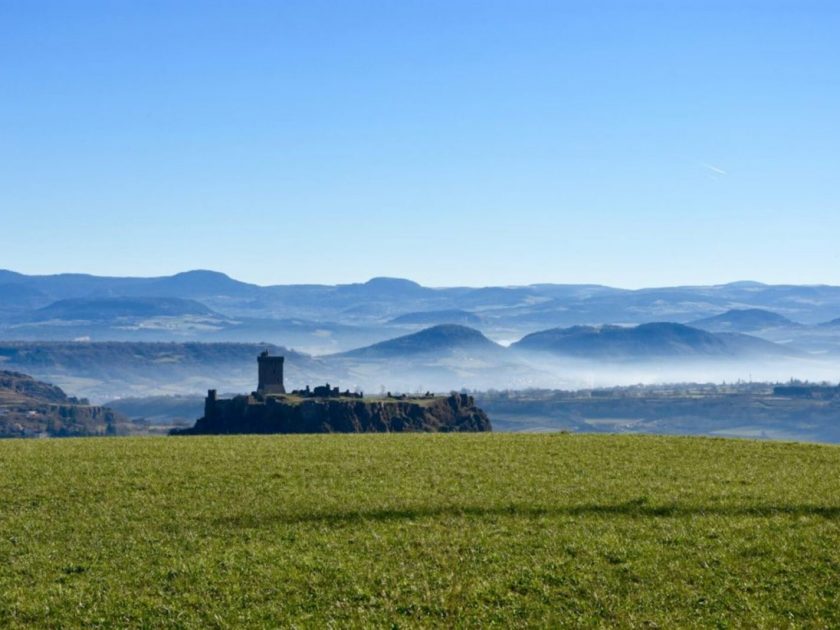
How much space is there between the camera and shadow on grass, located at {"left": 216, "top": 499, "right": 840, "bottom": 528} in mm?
30922

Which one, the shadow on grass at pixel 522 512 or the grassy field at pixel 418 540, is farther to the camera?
the shadow on grass at pixel 522 512

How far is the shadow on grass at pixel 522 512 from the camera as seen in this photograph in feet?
101

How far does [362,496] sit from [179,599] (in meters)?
9.82

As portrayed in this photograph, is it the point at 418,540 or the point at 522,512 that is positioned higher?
the point at 522,512

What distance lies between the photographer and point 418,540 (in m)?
28.6

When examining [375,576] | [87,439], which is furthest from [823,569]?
[87,439]

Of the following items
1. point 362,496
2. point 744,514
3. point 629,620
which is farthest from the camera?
point 362,496

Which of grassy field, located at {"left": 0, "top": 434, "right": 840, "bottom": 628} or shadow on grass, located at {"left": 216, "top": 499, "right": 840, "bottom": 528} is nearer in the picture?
grassy field, located at {"left": 0, "top": 434, "right": 840, "bottom": 628}

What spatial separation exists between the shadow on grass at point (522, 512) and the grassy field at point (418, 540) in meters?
0.10

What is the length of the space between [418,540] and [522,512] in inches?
169

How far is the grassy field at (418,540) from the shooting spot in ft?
79.0

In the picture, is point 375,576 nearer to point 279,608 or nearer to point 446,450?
point 279,608

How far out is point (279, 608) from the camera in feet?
79.8

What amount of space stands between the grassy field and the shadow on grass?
0.10 metres
